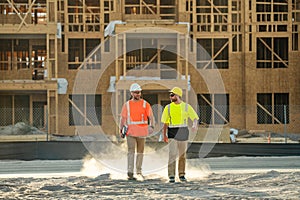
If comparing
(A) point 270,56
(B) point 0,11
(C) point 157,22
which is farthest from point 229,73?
(B) point 0,11

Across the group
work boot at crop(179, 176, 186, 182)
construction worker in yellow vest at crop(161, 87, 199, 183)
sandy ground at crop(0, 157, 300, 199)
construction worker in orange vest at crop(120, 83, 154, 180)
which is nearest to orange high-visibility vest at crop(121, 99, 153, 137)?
construction worker in orange vest at crop(120, 83, 154, 180)

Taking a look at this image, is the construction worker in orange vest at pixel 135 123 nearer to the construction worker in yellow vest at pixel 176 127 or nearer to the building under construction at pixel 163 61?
the construction worker in yellow vest at pixel 176 127

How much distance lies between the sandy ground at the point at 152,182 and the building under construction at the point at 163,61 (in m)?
15.4

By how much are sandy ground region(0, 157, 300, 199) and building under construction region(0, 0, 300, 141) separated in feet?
50.6

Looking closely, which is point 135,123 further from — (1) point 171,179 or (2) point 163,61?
(2) point 163,61

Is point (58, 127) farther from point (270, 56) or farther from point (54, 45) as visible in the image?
point (270, 56)

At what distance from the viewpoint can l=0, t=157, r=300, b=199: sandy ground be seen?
1305 cm

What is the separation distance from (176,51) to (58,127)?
682cm

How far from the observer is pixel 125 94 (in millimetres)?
33531

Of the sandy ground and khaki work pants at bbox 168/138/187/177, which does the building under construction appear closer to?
the sandy ground

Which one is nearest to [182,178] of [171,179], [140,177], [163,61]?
[171,179]

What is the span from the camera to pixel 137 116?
619 inches

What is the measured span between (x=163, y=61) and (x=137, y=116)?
2061 cm

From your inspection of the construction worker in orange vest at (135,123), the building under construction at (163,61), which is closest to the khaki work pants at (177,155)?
the construction worker in orange vest at (135,123)
